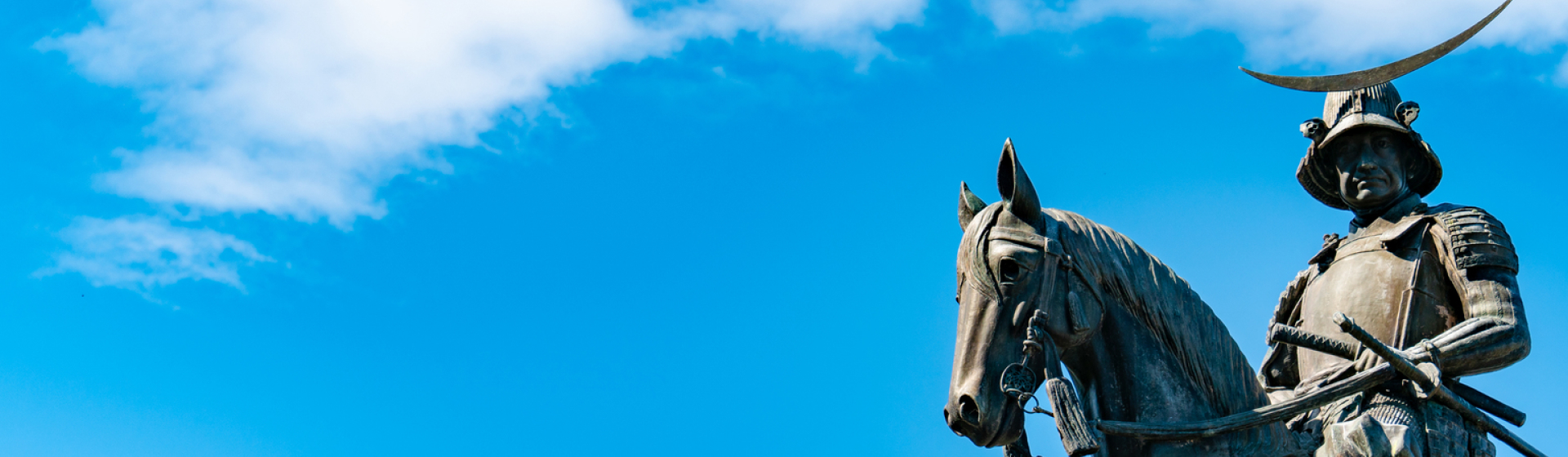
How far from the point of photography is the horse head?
6.55m

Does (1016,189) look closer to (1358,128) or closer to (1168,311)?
(1168,311)

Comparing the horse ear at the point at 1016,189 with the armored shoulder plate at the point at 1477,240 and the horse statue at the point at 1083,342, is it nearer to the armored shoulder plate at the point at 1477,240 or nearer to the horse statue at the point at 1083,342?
the horse statue at the point at 1083,342

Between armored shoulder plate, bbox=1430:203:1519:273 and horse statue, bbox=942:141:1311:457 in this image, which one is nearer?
horse statue, bbox=942:141:1311:457

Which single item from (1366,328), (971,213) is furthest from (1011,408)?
(1366,328)

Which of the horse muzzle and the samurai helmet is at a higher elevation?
the samurai helmet

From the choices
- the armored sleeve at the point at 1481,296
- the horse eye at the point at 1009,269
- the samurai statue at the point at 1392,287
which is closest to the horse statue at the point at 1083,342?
the horse eye at the point at 1009,269

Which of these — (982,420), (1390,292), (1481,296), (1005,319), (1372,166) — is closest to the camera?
(982,420)

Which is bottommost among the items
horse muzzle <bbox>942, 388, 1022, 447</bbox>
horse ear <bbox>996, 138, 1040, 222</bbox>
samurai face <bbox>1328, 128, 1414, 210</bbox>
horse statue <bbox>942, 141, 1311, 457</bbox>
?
horse muzzle <bbox>942, 388, 1022, 447</bbox>

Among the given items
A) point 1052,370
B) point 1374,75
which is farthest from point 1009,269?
point 1374,75

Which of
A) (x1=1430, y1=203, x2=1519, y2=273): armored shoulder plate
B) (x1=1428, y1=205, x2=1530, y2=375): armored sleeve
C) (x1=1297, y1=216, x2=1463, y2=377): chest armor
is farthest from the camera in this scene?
(x1=1297, y1=216, x2=1463, y2=377): chest armor

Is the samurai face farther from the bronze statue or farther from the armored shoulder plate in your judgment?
the armored shoulder plate

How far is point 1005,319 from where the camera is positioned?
6621 millimetres

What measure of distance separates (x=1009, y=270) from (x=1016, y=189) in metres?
0.40

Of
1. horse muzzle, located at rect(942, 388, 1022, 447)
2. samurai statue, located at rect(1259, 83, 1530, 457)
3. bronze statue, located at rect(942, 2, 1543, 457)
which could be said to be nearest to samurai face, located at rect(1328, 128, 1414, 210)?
samurai statue, located at rect(1259, 83, 1530, 457)
